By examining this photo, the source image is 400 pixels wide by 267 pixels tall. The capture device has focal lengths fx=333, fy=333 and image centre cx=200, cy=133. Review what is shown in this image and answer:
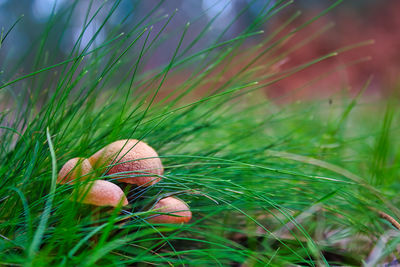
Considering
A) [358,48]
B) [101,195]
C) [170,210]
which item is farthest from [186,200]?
[358,48]

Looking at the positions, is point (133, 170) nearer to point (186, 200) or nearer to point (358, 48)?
point (186, 200)

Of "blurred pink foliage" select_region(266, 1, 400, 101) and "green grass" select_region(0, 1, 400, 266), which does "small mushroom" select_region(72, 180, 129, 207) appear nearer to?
"green grass" select_region(0, 1, 400, 266)

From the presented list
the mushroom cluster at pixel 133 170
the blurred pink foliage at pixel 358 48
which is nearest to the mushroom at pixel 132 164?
the mushroom cluster at pixel 133 170

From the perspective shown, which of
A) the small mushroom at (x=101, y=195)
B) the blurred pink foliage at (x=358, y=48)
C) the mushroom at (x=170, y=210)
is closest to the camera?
the small mushroom at (x=101, y=195)

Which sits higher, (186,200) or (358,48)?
(358,48)

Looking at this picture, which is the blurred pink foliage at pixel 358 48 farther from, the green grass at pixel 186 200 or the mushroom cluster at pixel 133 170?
the mushroom cluster at pixel 133 170

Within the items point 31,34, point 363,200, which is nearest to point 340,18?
point 363,200

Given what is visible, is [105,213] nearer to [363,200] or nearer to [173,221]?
[173,221]

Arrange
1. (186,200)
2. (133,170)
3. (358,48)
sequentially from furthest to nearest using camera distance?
(358,48) < (186,200) < (133,170)

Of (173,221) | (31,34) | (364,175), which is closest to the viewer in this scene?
(173,221)

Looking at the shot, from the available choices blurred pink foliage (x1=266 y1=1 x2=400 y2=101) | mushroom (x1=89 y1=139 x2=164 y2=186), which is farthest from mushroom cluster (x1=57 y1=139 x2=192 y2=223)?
blurred pink foliage (x1=266 y1=1 x2=400 y2=101)

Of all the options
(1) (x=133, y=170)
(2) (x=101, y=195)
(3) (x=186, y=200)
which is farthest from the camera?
(3) (x=186, y=200)
